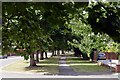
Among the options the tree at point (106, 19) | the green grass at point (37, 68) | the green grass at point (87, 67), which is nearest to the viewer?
the tree at point (106, 19)

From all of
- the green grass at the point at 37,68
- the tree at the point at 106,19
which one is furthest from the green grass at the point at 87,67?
the tree at the point at 106,19

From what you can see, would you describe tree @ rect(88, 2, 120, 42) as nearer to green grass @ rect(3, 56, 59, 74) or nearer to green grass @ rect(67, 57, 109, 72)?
green grass @ rect(3, 56, 59, 74)

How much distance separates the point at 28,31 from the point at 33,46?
153 centimetres

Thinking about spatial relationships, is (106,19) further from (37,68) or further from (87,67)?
(87,67)

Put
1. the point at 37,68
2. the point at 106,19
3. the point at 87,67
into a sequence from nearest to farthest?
the point at 106,19 < the point at 37,68 < the point at 87,67

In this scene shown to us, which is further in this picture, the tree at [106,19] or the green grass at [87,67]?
the green grass at [87,67]

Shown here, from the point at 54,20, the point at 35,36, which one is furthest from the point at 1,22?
the point at 54,20

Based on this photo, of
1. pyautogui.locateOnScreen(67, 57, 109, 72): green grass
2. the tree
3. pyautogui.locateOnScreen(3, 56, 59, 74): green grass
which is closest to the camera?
the tree

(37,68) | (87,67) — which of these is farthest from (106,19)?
(87,67)

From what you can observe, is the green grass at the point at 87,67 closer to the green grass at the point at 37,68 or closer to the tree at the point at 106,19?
the green grass at the point at 37,68

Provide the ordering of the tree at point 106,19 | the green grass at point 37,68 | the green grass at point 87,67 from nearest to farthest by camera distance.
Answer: the tree at point 106,19 < the green grass at point 37,68 < the green grass at point 87,67

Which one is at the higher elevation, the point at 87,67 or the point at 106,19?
the point at 106,19

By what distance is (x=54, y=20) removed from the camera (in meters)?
6.50

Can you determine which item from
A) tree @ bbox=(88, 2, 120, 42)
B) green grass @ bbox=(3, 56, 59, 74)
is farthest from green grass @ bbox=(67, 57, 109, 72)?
tree @ bbox=(88, 2, 120, 42)
